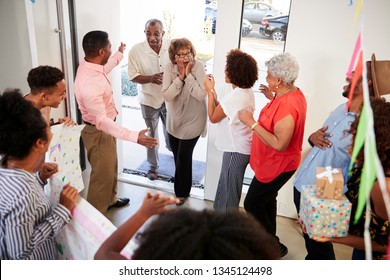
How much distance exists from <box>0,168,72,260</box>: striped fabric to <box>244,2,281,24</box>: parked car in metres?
1.97

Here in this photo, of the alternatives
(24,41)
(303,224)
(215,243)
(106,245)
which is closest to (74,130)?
(24,41)

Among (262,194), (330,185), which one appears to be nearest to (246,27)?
(262,194)

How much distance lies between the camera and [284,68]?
2041mm

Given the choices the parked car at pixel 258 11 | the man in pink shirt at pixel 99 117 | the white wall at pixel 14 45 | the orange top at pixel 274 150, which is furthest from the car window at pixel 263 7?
the white wall at pixel 14 45

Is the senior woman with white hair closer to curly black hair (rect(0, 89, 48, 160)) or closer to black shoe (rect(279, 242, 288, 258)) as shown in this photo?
black shoe (rect(279, 242, 288, 258))

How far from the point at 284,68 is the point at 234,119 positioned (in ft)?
1.56

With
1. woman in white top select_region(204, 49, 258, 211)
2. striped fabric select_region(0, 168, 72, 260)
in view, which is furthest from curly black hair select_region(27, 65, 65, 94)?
woman in white top select_region(204, 49, 258, 211)

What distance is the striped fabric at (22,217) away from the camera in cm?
118

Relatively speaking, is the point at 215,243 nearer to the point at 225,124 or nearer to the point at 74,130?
the point at 74,130

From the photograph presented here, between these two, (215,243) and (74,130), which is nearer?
(215,243)

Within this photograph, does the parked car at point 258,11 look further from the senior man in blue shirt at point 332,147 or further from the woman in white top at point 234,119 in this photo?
the senior man in blue shirt at point 332,147

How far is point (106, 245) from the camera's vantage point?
3.67 ft

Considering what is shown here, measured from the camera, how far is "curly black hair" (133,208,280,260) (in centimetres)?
81
